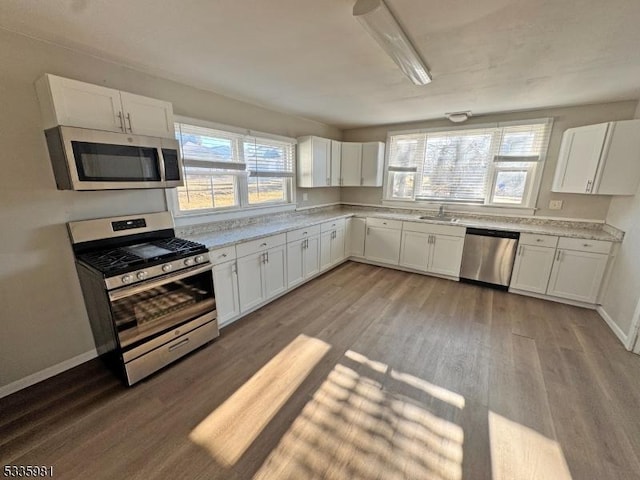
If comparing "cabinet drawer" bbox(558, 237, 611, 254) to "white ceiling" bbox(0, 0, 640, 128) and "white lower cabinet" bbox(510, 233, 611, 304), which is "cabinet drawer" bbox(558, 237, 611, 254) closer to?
"white lower cabinet" bbox(510, 233, 611, 304)

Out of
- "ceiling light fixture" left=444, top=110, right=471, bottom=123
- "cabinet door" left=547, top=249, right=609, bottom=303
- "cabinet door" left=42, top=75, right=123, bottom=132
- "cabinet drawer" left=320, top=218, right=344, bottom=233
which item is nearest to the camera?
"cabinet door" left=42, top=75, right=123, bottom=132

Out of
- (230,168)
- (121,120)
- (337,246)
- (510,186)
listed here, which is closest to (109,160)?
(121,120)

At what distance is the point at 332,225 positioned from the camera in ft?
13.9

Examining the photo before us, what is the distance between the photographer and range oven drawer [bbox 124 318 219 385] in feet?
6.35

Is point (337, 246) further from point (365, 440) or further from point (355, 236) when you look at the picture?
point (365, 440)

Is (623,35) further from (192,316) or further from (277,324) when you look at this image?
(192,316)

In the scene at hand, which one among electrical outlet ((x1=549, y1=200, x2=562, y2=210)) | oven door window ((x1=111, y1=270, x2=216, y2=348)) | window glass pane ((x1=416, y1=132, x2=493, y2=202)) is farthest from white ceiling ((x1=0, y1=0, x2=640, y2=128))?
oven door window ((x1=111, y1=270, x2=216, y2=348))

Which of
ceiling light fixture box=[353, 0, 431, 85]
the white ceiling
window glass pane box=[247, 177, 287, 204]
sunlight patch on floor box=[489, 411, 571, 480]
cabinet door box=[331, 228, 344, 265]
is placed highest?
the white ceiling

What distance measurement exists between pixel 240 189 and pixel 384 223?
241cm

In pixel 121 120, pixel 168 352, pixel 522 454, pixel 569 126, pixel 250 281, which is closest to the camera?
pixel 522 454

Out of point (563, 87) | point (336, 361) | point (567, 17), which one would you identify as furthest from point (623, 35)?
point (336, 361)

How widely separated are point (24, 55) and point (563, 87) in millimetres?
4525

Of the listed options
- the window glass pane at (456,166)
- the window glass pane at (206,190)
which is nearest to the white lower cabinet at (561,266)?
the window glass pane at (456,166)

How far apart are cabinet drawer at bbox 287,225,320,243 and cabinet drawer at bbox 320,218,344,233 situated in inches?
5.2
